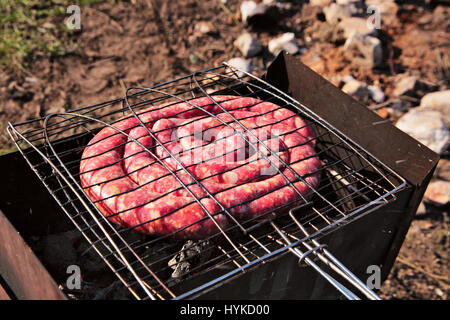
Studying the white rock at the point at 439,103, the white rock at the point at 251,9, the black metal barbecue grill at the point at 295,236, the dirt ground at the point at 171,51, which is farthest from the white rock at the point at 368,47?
the black metal barbecue grill at the point at 295,236

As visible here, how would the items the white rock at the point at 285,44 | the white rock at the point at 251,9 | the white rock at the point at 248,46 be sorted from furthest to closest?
1. the white rock at the point at 251,9
2. the white rock at the point at 285,44
3. the white rock at the point at 248,46

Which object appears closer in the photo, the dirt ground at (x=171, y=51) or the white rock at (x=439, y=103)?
the white rock at (x=439, y=103)

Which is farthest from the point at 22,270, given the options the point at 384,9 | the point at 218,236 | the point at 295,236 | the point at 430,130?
the point at 384,9

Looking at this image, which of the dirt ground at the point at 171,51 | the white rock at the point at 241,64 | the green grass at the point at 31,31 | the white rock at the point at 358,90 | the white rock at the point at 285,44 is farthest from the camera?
the white rock at the point at 285,44

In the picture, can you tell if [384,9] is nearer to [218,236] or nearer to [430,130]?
[430,130]

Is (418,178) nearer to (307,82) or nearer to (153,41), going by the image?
(307,82)

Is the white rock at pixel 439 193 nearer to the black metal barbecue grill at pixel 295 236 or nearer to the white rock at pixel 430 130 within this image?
the white rock at pixel 430 130

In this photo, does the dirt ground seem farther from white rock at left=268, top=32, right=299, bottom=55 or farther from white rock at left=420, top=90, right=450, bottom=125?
white rock at left=420, top=90, right=450, bottom=125

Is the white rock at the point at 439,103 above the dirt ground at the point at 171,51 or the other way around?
the other way around

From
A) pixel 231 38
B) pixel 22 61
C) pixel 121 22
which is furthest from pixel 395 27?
pixel 22 61
